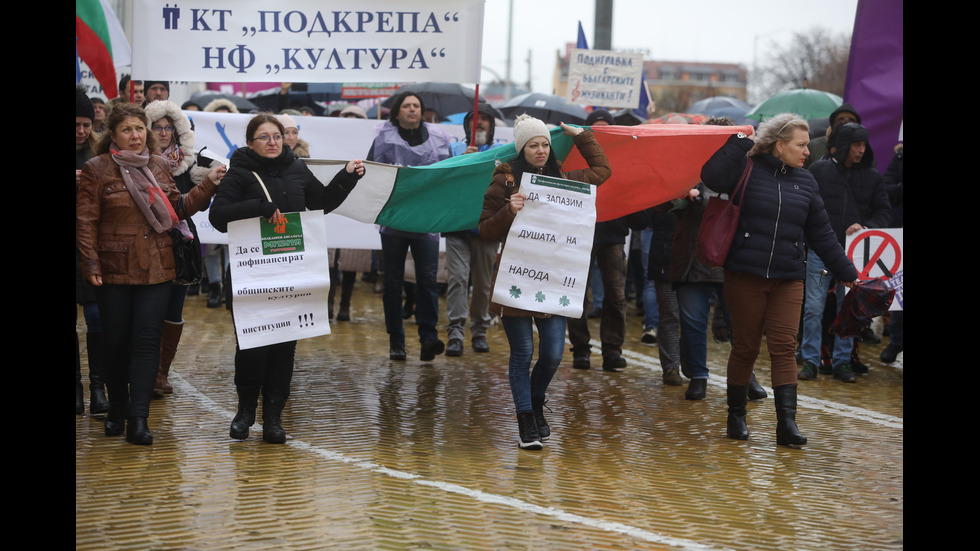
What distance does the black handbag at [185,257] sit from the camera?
271 inches

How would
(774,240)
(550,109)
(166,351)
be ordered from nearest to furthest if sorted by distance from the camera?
(774,240) < (166,351) < (550,109)

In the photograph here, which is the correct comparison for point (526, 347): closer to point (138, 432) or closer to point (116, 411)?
point (138, 432)

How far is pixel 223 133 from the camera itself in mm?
11133

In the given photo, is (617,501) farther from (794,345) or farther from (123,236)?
(123,236)

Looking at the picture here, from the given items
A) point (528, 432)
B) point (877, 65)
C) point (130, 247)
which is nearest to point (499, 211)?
point (528, 432)

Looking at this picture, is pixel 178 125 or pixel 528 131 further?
pixel 178 125

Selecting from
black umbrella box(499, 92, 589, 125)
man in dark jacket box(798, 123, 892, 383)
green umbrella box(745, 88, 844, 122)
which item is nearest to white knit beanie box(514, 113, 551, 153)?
man in dark jacket box(798, 123, 892, 383)

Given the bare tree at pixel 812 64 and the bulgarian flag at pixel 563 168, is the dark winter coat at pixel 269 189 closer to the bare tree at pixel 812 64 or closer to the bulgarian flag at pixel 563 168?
the bulgarian flag at pixel 563 168

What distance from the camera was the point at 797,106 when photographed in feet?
57.0

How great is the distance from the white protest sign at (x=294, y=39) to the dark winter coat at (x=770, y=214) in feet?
7.49

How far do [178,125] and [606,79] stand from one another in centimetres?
1038

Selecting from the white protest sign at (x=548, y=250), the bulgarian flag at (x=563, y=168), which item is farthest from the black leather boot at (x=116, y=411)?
the white protest sign at (x=548, y=250)
